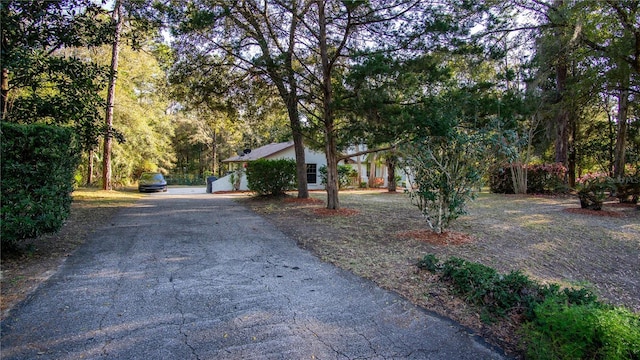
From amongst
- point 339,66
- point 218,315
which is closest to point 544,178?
point 339,66

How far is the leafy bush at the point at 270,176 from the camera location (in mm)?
13938

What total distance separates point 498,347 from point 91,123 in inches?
311

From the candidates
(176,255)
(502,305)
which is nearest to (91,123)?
(176,255)

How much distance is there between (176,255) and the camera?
518cm

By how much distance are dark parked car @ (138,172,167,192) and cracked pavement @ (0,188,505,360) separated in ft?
60.0

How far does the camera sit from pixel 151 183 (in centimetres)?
2214

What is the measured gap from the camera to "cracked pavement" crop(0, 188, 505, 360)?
2.56 meters

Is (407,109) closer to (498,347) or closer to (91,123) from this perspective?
(498,347)

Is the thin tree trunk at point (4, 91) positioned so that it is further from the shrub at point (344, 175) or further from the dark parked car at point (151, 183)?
the shrub at point (344, 175)

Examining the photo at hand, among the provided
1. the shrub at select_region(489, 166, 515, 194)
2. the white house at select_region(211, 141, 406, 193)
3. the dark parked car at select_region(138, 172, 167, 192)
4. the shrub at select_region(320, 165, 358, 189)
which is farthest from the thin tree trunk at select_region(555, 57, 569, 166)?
the dark parked car at select_region(138, 172, 167, 192)

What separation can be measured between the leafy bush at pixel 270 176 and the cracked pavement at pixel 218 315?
28.9ft

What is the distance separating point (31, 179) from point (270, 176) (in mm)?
9900

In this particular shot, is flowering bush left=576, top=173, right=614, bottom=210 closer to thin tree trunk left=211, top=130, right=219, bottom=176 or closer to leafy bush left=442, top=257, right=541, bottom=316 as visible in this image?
leafy bush left=442, top=257, right=541, bottom=316

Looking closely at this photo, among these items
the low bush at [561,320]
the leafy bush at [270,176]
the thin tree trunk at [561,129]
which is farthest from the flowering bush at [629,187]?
the leafy bush at [270,176]
